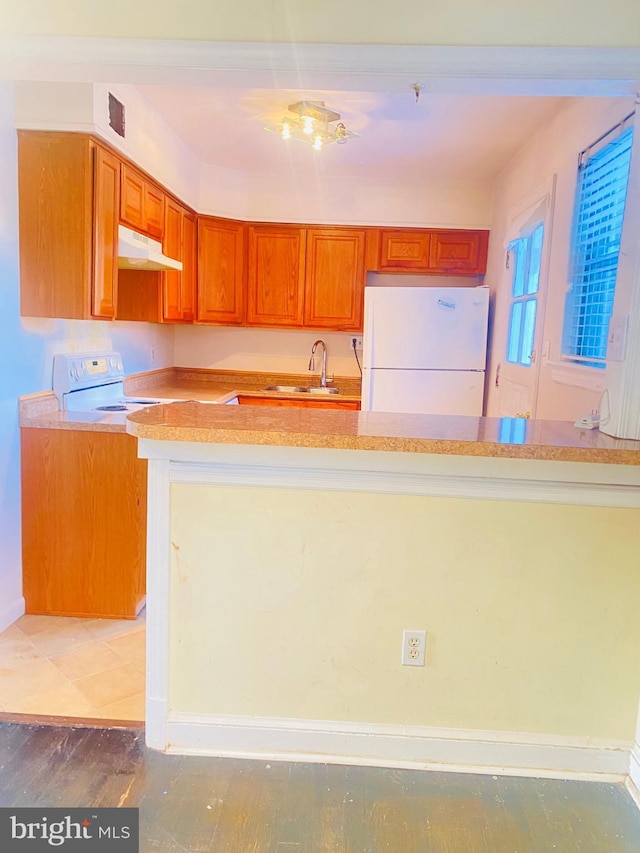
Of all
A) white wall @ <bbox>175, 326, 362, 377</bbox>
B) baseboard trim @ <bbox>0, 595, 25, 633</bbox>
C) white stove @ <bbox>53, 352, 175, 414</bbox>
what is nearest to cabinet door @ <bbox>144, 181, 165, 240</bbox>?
white stove @ <bbox>53, 352, 175, 414</bbox>

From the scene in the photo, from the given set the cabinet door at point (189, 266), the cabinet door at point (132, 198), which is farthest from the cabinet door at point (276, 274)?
the cabinet door at point (132, 198)

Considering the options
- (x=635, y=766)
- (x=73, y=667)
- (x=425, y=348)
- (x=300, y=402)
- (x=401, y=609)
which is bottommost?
(x=73, y=667)

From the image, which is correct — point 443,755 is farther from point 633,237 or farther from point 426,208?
point 426,208

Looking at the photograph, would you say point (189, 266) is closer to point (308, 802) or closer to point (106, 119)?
point (106, 119)

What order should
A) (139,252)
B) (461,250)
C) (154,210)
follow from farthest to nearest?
(461,250)
(154,210)
(139,252)

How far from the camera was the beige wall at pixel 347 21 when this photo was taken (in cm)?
142

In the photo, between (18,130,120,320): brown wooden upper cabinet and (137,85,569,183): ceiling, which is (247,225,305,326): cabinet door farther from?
(18,130,120,320): brown wooden upper cabinet

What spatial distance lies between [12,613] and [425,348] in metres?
2.81

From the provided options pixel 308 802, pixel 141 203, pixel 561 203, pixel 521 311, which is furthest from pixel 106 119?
pixel 308 802

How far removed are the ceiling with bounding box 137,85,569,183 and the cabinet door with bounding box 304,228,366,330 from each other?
1.50ft

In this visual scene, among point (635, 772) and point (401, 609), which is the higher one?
point (401, 609)

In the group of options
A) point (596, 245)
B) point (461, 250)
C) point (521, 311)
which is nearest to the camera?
point (596, 245)

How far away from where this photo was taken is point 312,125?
9.46ft

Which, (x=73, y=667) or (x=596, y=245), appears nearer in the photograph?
(x=73, y=667)
